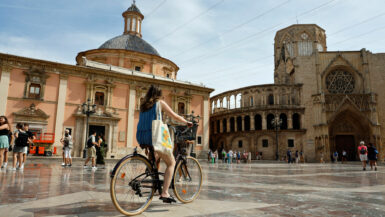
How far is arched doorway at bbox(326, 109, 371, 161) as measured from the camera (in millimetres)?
34031

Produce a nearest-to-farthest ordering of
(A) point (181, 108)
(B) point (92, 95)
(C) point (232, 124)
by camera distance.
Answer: (B) point (92, 95)
(A) point (181, 108)
(C) point (232, 124)

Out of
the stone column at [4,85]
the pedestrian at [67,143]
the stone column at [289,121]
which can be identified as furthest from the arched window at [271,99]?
the stone column at [4,85]

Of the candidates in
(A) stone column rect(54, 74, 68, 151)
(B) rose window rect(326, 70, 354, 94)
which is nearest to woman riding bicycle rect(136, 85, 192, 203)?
(A) stone column rect(54, 74, 68, 151)

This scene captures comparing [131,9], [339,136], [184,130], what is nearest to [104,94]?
[131,9]

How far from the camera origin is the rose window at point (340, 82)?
36094 millimetres

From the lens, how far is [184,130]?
3.79 m

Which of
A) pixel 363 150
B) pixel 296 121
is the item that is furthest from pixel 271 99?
pixel 363 150

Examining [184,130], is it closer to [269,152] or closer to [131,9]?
[269,152]

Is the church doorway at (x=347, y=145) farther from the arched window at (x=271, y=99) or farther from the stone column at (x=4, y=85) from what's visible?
the stone column at (x=4, y=85)

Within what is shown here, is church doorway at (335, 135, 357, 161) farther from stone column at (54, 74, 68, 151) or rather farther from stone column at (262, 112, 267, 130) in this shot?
stone column at (54, 74, 68, 151)

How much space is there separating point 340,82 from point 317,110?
662 centimetres

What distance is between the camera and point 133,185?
3.12 meters

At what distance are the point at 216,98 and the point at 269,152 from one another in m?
14.5

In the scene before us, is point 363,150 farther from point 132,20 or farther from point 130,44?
point 132,20
